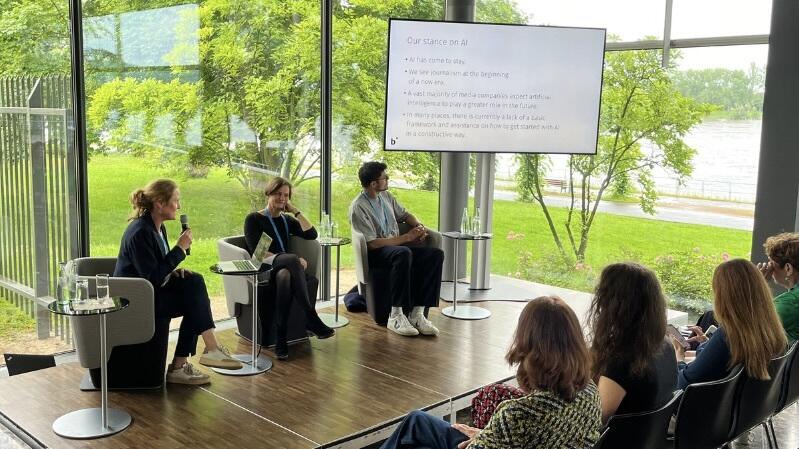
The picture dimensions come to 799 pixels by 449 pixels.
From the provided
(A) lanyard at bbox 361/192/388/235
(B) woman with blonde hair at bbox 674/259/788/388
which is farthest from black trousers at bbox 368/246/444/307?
(B) woman with blonde hair at bbox 674/259/788/388

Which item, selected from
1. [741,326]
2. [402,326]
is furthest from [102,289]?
[741,326]

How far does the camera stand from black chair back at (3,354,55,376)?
13.8 ft

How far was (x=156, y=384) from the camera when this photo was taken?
13.1ft

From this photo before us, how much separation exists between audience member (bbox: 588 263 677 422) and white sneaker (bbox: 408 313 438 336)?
2.48 meters

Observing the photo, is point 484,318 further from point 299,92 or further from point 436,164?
point 299,92

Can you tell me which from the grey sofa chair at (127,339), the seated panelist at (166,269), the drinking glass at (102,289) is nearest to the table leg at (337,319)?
the seated panelist at (166,269)

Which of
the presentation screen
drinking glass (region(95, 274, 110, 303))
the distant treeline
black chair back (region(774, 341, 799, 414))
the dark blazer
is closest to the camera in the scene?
black chair back (region(774, 341, 799, 414))

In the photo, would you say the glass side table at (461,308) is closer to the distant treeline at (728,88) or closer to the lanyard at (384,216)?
the lanyard at (384,216)

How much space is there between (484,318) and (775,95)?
2.67 meters

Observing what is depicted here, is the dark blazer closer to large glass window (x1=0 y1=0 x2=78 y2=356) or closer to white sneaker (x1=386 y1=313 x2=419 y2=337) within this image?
large glass window (x1=0 y1=0 x2=78 y2=356)

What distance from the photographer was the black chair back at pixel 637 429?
234cm

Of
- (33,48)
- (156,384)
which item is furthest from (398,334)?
(33,48)

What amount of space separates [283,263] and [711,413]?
8.66 feet

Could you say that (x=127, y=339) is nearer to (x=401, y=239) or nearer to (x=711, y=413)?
(x=401, y=239)
